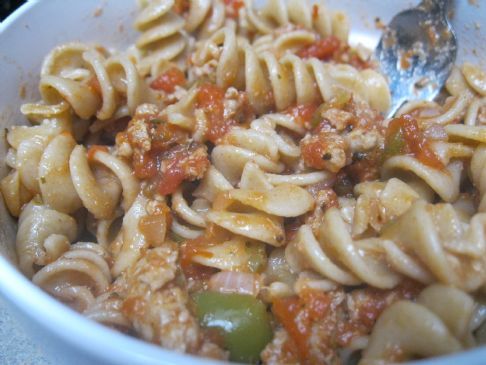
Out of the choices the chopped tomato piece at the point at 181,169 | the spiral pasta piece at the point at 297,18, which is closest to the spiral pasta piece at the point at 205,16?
the spiral pasta piece at the point at 297,18

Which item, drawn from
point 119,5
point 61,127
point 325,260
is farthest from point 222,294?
point 119,5

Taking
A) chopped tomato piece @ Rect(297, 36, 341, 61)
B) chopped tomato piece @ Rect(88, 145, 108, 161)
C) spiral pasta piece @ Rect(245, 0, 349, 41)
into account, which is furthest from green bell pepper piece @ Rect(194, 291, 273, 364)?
spiral pasta piece @ Rect(245, 0, 349, 41)

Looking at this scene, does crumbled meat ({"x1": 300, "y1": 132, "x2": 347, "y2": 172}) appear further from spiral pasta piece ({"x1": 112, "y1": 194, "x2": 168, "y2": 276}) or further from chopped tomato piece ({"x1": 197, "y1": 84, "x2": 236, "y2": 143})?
spiral pasta piece ({"x1": 112, "y1": 194, "x2": 168, "y2": 276})

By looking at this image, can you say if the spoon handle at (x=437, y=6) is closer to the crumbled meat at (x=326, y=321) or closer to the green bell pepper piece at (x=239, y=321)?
Answer: the crumbled meat at (x=326, y=321)

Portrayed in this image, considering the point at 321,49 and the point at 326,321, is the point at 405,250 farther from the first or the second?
the point at 321,49

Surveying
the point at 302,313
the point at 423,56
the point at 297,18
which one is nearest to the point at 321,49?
the point at 297,18

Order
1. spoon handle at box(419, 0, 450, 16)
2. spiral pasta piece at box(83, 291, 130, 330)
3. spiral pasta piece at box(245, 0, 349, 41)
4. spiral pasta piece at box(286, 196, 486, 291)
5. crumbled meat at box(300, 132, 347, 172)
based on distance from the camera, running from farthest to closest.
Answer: spiral pasta piece at box(245, 0, 349, 41)
spoon handle at box(419, 0, 450, 16)
crumbled meat at box(300, 132, 347, 172)
spiral pasta piece at box(83, 291, 130, 330)
spiral pasta piece at box(286, 196, 486, 291)
